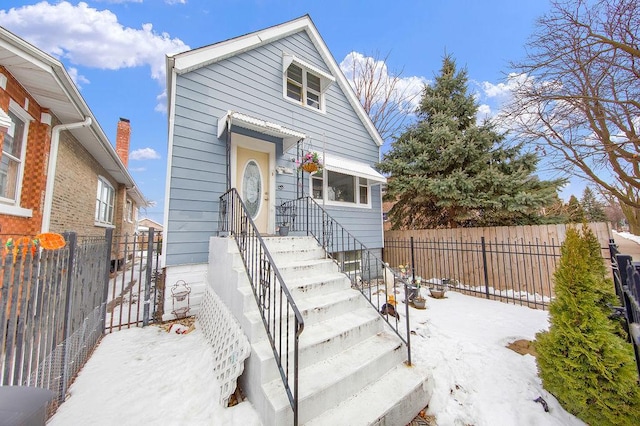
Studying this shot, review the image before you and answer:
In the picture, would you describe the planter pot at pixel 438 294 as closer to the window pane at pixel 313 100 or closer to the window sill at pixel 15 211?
the window pane at pixel 313 100

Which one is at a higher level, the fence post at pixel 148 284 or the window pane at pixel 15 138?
the window pane at pixel 15 138

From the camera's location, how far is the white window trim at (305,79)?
7268 mm

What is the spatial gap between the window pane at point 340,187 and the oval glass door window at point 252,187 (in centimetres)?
240

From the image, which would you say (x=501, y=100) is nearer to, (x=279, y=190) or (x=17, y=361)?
(x=279, y=190)

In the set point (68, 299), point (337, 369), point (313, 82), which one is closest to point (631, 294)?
point (337, 369)

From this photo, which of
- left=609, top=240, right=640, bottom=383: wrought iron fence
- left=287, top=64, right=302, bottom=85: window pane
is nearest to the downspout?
left=287, top=64, right=302, bottom=85: window pane

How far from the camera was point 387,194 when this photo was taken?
9.67 m

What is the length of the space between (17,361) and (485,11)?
14.5m

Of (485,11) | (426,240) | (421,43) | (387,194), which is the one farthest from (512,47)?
(421,43)

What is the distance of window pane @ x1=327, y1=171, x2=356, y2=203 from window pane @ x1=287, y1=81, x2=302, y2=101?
101 inches

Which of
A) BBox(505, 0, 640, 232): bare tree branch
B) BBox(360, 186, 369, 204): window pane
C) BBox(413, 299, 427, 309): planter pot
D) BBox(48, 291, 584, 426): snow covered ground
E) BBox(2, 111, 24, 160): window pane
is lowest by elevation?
BBox(48, 291, 584, 426): snow covered ground

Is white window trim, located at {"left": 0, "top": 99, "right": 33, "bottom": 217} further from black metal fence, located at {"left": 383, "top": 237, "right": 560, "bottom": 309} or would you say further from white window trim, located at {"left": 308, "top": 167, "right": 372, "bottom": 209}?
black metal fence, located at {"left": 383, "top": 237, "right": 560, "bottom": 309}

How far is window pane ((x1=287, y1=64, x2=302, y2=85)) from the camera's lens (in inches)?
301

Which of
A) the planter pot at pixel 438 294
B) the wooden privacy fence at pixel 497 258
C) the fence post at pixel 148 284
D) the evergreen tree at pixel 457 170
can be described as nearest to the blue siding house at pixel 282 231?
the fence post at pixel 148 284
